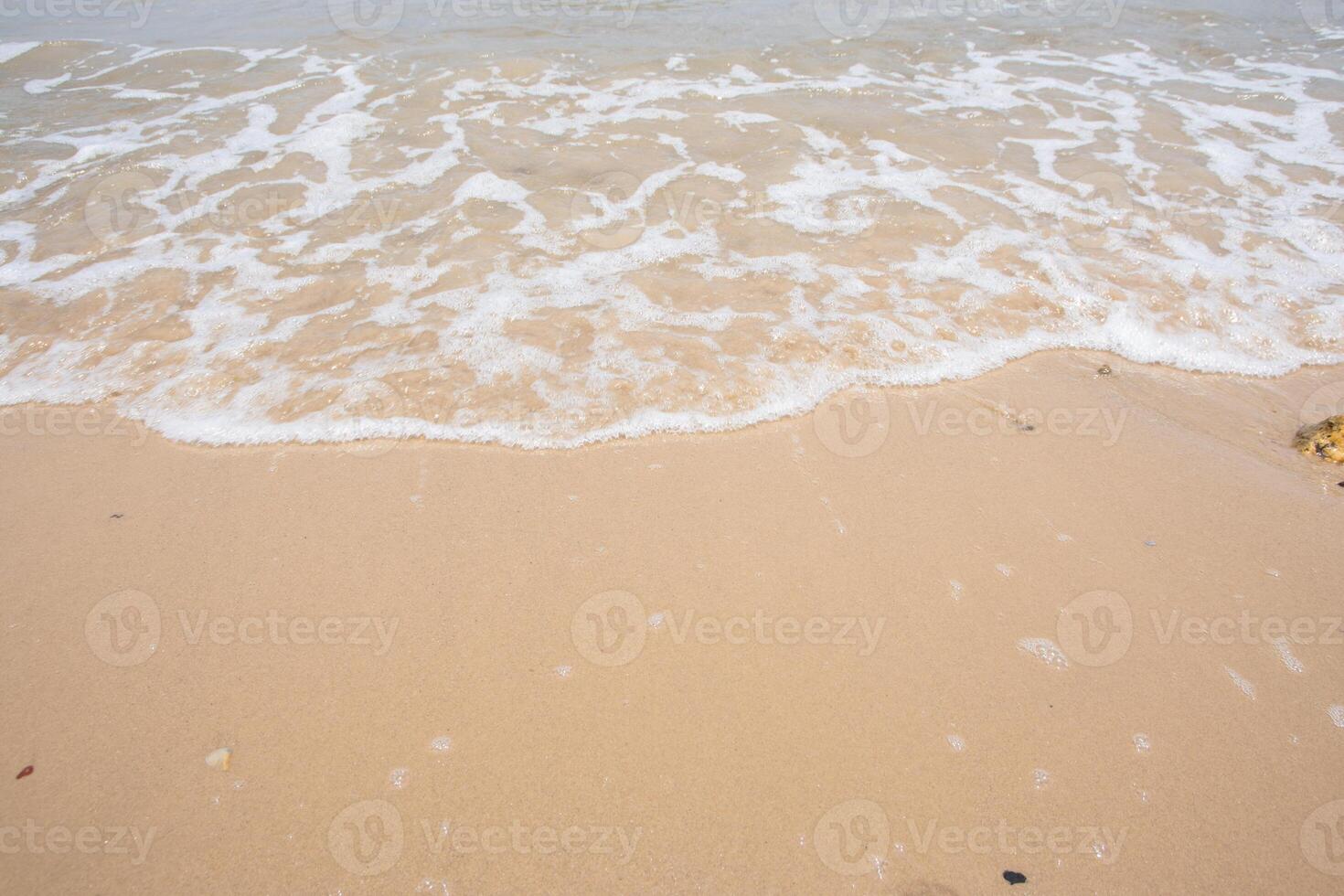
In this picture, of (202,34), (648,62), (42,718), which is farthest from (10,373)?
(202,34)

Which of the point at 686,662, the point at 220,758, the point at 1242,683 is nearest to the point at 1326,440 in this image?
the point at 1242,683

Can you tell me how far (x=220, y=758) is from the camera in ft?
6.66

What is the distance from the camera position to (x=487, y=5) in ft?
33.9

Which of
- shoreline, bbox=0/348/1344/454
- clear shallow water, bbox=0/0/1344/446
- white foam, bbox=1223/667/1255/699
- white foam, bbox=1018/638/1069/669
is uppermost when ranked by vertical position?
clear shallow water, bbox=0/0/1344/446

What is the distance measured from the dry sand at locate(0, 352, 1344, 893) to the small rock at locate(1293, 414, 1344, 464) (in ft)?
0.22

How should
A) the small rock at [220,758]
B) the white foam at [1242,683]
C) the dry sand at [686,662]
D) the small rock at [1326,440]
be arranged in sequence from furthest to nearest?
the small rock at [1326,440]
the white foam at [1242,683]
the small rock at [220,758]
the dry sand at [686,662]

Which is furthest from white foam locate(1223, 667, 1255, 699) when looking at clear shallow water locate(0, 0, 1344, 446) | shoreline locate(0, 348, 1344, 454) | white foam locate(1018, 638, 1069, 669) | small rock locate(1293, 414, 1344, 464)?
clear shallow water locate(0, 0, 1344, 446)

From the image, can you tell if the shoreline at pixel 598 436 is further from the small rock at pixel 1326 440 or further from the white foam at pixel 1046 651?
the white foam at pixel 1046 651

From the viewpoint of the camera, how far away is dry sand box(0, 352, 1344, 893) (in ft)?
6.10

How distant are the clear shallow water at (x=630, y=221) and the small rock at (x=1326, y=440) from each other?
635mm

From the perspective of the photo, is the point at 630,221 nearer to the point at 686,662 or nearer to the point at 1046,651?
the point at 686,662

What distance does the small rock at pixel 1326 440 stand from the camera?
3107 mm

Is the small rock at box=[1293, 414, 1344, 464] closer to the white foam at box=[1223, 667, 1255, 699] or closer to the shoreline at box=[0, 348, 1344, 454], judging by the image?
the shoreline at box=[0, 348, 1344, 454]

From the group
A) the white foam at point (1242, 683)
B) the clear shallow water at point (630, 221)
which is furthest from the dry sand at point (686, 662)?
the clear shallow water at point (630, 221)
